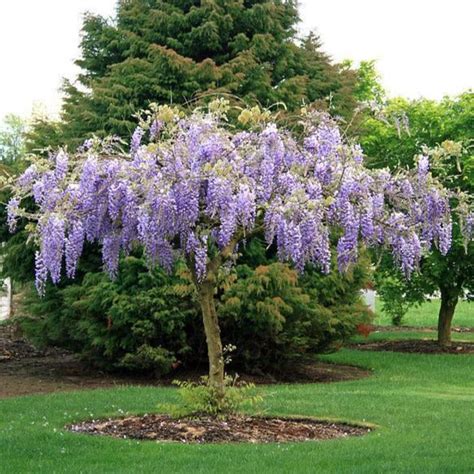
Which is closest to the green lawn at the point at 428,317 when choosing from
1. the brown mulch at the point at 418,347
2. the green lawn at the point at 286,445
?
the brown mulch at the point at 418,347

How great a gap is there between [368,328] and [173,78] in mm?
6526

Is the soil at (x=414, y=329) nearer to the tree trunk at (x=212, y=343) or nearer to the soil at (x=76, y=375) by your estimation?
the soil at (x=76, y=375)

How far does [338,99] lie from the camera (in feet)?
54.0

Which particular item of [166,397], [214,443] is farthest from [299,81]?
[214,443]

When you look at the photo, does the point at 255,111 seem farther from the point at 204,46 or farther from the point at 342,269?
the point at 204,46

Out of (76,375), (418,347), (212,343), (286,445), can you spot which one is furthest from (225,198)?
(418,347)

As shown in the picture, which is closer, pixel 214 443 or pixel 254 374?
pixel 214 443

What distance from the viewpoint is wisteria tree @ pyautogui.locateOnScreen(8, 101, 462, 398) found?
8.20 m

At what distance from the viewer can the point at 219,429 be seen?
8.86 meters

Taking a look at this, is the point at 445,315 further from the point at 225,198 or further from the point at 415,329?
the point at 225,198

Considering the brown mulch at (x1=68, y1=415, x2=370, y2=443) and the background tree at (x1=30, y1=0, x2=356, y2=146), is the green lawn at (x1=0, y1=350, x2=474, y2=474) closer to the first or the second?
the brown mulch at (x1=68, y1=415, x2=370, y2=443)

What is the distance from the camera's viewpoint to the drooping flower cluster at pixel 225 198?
8195 millimetres

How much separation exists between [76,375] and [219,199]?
778cm

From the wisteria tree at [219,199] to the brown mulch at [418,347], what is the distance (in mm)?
10741
